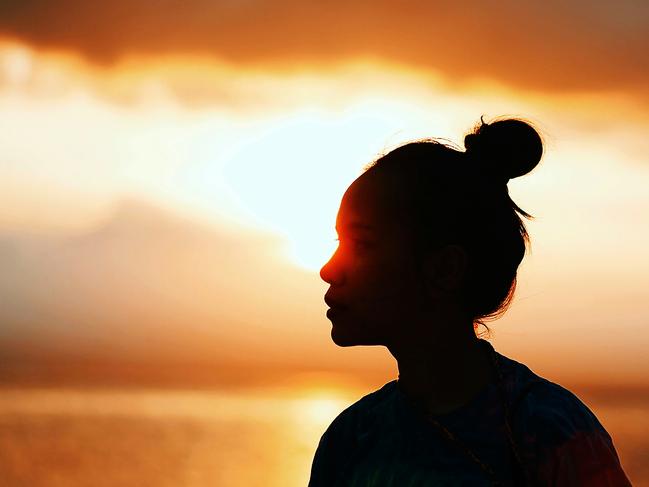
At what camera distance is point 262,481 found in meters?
35.1

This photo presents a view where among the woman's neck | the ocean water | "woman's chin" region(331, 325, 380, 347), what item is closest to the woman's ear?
the woman's neck

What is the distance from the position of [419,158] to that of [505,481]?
1103 millimetres

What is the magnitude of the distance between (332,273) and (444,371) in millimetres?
479

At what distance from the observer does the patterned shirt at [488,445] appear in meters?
3.43

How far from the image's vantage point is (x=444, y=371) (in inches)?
148

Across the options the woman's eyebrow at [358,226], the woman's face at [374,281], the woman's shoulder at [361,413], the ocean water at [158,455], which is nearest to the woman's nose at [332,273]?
the woman's face at [374,281]

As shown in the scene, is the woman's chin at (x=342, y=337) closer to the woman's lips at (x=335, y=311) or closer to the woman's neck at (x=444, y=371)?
the woman's lips at (x=335, y=311)

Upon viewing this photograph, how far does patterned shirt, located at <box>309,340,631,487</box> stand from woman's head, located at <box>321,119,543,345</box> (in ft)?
0.72

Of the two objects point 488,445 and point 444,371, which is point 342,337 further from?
point 488,445

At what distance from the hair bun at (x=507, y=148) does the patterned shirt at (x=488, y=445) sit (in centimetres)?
58

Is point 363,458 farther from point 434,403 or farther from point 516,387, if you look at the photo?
point 516,387

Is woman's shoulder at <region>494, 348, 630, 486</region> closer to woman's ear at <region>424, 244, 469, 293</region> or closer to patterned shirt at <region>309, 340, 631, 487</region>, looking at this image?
patterned shirt at <region>309, 340, 631, 487</region>

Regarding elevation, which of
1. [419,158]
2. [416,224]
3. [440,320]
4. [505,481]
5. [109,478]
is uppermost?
[109,478]

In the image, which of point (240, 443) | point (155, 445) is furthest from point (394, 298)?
point (240, 443)
